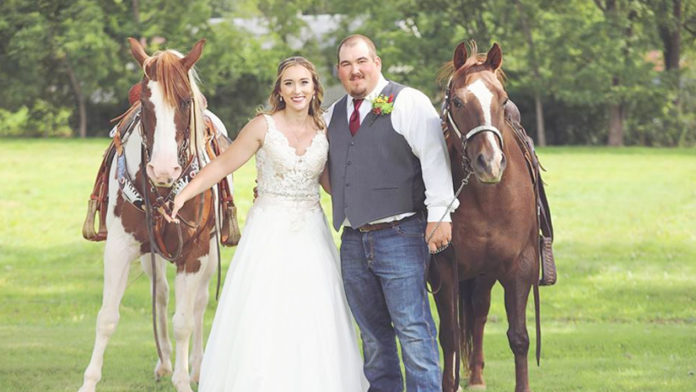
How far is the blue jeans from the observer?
19.0 feet

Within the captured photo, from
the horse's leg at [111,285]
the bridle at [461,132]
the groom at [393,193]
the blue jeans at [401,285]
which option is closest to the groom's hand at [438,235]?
the groom at [393,193]

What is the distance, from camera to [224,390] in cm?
592

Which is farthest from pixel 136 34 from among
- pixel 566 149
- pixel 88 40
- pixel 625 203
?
pixel 625 203

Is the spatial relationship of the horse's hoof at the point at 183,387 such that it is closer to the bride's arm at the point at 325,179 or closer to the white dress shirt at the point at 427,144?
the bride's arm at the point at 325,179

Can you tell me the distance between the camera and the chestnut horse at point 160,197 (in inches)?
244

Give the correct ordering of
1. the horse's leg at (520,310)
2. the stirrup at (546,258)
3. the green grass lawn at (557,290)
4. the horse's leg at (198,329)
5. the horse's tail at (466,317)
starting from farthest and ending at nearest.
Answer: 1. the green grass lawn at (557,290)
2. the horse's leg at (198,329)
3. the horse's tail at (466,317)
4. the stirrup at (546,258)
5. the horse's leg at (520,310)

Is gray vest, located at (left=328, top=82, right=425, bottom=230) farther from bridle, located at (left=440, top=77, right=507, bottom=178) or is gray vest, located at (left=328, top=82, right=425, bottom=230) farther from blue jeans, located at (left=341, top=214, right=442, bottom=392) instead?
bridle, located at (left=440, top=77, right=507, bottom=178)

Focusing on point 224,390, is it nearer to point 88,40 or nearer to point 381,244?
point 381,244

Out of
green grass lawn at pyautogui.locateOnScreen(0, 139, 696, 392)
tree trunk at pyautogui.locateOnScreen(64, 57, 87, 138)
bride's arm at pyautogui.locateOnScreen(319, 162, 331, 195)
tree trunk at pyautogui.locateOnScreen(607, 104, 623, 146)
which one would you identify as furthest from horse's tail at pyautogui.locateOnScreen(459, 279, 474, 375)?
tree trunk at pyautogui.locateOnScreen(64, 57, 87, 138)

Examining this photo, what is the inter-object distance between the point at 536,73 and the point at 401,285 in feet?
105

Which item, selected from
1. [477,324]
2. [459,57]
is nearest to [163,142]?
[459,57]

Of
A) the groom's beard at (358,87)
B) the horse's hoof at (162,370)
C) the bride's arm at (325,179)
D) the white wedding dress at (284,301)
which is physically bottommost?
the horse's hoof at (162,370)

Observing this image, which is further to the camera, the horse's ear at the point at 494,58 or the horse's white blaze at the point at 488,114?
the horse's ear at the point at 494,58

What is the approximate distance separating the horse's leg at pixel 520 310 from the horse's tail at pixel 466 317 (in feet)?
2.90
